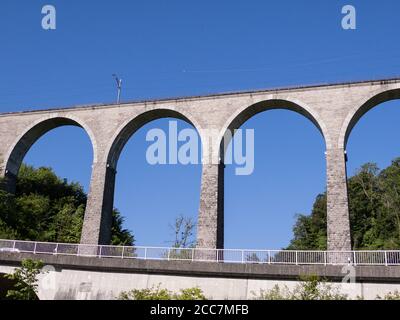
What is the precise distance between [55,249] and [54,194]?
1884 cm

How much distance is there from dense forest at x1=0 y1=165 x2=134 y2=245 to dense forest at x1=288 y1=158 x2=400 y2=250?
18069 mm

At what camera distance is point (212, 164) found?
2636 centimetres

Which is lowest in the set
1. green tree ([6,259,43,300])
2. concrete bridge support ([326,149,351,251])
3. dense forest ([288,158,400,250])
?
green tree ([6,259,43,300])

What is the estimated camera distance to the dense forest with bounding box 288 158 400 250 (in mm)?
42781

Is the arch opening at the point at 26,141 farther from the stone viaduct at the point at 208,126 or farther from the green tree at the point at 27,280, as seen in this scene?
the green tree at the point at 27,280

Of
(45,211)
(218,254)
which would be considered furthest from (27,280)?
(45,211)

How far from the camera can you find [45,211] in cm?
3703

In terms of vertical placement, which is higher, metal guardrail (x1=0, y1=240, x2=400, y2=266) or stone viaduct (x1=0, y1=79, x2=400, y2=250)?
stone viaduct (x1=0, y1=79, x2=400, y2=250)

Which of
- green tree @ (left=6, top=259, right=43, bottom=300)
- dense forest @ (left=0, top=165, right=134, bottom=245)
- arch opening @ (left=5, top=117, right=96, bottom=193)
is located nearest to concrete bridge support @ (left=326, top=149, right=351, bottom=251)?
green tree @ (left=6, top=259, right=43, bottom=300)

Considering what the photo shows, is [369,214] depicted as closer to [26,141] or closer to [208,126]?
[208,126]

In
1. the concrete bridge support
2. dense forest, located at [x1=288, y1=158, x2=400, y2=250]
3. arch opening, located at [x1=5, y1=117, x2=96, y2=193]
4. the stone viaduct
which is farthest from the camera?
dense forest, located at [x1=288, y1=158, x2=400, y2=250]

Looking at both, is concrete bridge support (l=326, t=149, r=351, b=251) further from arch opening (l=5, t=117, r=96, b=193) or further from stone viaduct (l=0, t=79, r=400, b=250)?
arch opening (l=5, t=117, r=96, b=193)

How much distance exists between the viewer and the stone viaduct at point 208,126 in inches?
966
